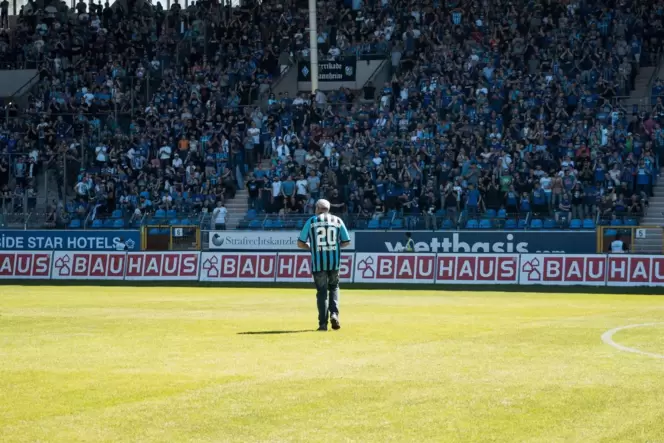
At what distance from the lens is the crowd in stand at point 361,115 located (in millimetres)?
39375

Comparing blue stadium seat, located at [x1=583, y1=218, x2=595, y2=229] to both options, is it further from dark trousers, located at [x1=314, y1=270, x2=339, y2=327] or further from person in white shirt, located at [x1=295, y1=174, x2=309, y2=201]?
dark trousers, located at [x1=314, y1=270, x2=339, y2=327]

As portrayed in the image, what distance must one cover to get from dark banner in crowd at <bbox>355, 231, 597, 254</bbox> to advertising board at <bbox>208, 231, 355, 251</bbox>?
1.06 m

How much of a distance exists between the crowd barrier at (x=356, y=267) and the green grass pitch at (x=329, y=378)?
11.4m

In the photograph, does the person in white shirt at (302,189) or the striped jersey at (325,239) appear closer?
the striped jersey at (325,239)

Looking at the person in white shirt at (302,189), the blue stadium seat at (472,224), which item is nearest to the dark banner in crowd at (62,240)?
the person in white shirt at (302,189)

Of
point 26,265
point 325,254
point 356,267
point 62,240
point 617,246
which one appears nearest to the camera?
point 325,254

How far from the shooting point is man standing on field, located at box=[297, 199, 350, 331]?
17.9 metres

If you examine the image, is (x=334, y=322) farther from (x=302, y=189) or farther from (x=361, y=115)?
(x=361, y=115)

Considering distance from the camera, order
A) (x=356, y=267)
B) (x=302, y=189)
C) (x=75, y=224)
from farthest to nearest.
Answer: (x=75, y=224) → (x=302, y=189) → (x=356, y=267)

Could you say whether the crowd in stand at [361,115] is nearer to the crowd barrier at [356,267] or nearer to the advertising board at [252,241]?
the advertising board at [252,241]

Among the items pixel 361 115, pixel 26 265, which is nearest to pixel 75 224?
pixel 26 265

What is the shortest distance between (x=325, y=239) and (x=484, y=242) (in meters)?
21.2

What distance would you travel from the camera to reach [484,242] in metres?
38.6

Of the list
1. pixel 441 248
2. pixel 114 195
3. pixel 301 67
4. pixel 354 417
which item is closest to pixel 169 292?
pixel 441 248
